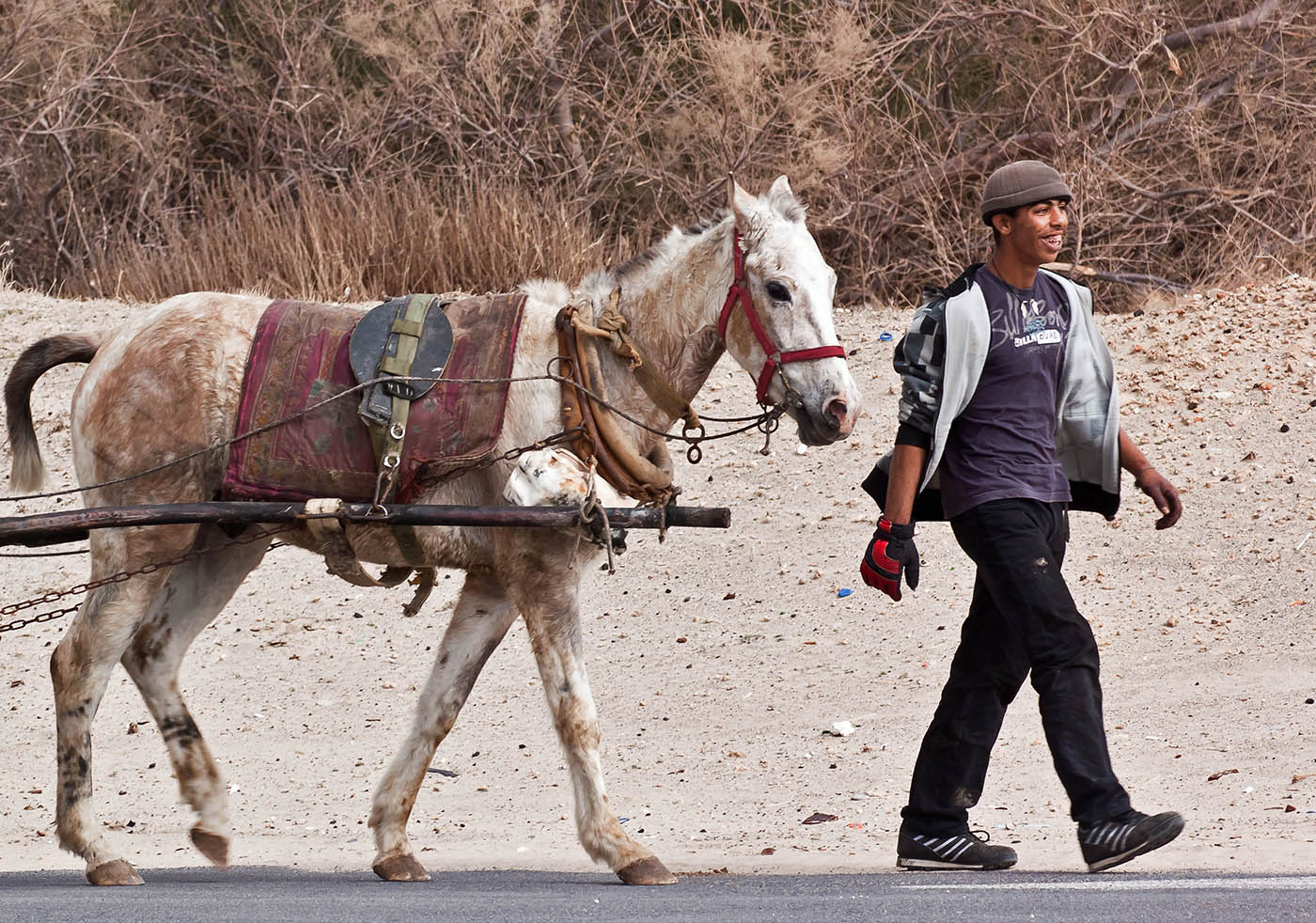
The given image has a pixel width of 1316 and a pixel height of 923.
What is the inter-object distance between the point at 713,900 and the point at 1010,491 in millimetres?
1404

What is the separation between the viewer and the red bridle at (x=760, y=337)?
4883mm

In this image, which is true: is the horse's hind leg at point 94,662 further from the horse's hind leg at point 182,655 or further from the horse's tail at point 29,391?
the horse's tail at point 29,391

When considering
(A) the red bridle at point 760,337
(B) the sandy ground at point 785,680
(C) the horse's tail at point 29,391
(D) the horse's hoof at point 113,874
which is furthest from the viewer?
(B) the sandy ground at point 785,680

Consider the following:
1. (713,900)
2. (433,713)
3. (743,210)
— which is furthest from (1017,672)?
(433,713)

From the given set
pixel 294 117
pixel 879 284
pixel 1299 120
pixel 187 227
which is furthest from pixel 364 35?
pixel 1299 120

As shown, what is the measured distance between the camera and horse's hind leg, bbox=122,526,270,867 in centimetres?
569

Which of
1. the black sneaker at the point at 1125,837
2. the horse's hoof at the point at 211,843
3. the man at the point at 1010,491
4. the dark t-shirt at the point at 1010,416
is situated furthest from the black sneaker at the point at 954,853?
the horse's hoof at the point at 211,843

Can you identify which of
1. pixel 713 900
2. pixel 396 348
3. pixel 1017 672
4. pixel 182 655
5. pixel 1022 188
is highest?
pixel 1022 188

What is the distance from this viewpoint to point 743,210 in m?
5.02

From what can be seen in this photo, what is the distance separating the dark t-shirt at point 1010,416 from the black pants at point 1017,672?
6cm

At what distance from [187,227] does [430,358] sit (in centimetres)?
987

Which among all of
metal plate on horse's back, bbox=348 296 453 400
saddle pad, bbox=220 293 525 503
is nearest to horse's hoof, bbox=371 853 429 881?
saddle pad, bbox=220 293 525 503

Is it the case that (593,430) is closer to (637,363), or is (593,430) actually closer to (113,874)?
(637,363)

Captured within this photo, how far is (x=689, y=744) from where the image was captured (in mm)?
7445
